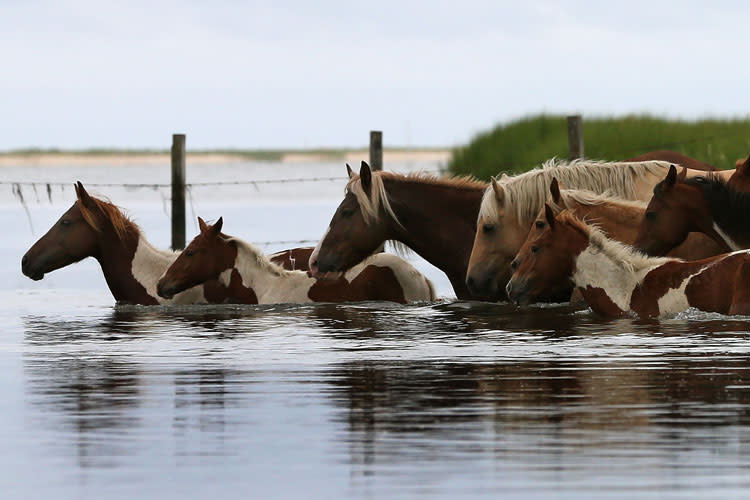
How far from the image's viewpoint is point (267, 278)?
13539 mm

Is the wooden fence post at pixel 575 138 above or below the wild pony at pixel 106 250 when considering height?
above

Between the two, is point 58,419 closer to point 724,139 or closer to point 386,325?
point 386,325

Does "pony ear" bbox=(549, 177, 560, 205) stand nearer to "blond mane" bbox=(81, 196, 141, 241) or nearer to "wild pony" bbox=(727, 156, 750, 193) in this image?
"wild pony" bbox=(727, 156, 750, 193)

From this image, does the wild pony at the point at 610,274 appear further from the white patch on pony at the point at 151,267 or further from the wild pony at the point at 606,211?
the white patch on pony at the point at 151,267

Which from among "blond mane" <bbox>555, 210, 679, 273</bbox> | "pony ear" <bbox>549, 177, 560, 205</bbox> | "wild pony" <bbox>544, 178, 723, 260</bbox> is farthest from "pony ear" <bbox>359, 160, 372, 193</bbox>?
"blond mane" <bbox>555, 210, 679, 273</bbox>

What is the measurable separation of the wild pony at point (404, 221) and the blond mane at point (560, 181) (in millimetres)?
516

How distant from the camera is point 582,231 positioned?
1107cm

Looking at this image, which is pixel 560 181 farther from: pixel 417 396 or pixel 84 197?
pixel 417 396

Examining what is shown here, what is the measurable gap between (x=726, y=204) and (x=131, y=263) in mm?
5422

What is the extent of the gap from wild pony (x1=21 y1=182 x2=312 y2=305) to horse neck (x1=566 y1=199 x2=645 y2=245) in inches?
161

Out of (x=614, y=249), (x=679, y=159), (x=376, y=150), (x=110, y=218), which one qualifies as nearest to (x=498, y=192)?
(x=614, y=249)

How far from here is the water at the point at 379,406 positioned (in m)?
5.57

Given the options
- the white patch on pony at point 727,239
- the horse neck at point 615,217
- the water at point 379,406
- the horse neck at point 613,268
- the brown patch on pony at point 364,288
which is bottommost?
the water at point 379,406

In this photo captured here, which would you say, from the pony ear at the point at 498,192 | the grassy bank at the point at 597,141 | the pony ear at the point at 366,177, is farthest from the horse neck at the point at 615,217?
the grassy bank at the point at 597,141
